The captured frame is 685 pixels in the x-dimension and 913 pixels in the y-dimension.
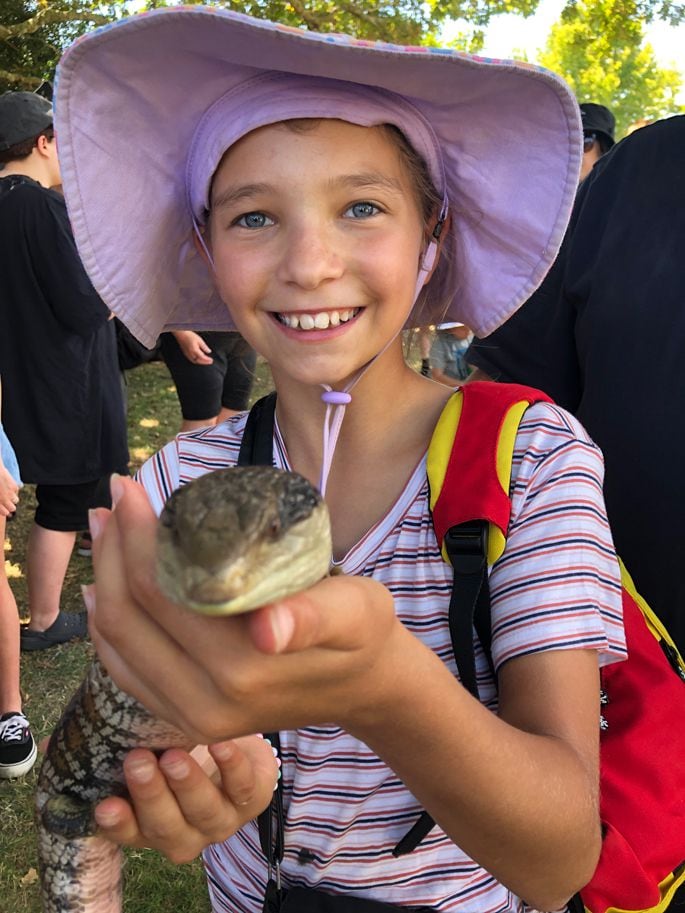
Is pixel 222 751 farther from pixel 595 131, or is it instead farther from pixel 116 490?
pixel 595 131

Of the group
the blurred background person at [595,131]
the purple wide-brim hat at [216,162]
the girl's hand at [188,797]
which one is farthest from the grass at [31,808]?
the blurred background person at [595,131]

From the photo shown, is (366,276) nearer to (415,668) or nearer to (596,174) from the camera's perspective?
(415,668)

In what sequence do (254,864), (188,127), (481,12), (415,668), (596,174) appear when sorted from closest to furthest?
(415,668), (254,864), (188,127), (596,174), (481,12)

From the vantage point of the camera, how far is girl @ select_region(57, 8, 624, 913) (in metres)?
1.46

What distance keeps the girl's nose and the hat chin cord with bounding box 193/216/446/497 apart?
1.04 ft

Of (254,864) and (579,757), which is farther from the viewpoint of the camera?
(254,864)

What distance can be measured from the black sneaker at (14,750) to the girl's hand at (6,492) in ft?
4.83

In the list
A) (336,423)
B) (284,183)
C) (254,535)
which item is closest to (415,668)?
(254,535)

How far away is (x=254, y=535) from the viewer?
4.33 feet

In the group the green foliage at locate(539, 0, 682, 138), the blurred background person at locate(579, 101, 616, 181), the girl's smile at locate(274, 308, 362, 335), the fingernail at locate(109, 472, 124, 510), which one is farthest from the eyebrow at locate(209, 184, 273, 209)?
the green foliage at locate(539, 0, 682, 138)

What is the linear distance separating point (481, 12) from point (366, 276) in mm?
24301

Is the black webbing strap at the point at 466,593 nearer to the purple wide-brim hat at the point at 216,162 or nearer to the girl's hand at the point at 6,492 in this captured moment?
the purple wide-brim hat at the point at 216,162

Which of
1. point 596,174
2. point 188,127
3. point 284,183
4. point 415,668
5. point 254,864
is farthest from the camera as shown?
point 596,174

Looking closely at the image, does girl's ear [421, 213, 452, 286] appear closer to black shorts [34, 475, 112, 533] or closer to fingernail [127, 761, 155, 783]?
fingernail [127, 761, 155, 783]
